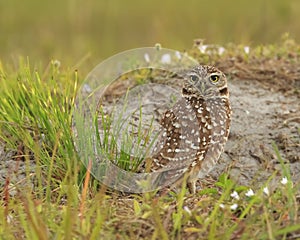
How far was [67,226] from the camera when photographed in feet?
12.1

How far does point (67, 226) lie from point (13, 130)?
1950mm

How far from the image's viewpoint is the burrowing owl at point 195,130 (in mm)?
4953

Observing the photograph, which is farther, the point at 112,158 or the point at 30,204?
the point at 112,158

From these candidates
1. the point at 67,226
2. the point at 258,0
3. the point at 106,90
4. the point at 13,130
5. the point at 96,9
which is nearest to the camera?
the point at 67,226

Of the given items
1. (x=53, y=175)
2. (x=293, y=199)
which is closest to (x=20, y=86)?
(x=53, y=175)

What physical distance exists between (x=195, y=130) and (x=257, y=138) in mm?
1092

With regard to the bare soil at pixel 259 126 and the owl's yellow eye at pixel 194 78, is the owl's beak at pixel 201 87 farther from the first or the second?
the bare soil at pixel 259 126

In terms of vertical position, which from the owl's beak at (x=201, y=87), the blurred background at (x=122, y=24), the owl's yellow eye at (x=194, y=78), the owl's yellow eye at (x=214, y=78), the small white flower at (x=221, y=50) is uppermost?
the blurred background at (x=122, y=24)

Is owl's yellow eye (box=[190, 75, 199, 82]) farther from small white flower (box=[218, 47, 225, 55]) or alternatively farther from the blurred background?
the blurred background

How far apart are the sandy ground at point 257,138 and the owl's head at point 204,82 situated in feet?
1.87

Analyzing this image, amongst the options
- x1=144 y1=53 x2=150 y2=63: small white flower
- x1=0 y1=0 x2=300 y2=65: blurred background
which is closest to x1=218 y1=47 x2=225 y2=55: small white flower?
x1=144 y1=53 x2=150 y2=63: small white flower

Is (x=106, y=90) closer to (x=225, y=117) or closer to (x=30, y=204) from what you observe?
(x=225, y=117)

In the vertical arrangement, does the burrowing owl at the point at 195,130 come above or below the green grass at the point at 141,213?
above

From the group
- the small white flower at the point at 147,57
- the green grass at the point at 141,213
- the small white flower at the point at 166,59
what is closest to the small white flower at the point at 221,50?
the small white flower at the point at 166,59
